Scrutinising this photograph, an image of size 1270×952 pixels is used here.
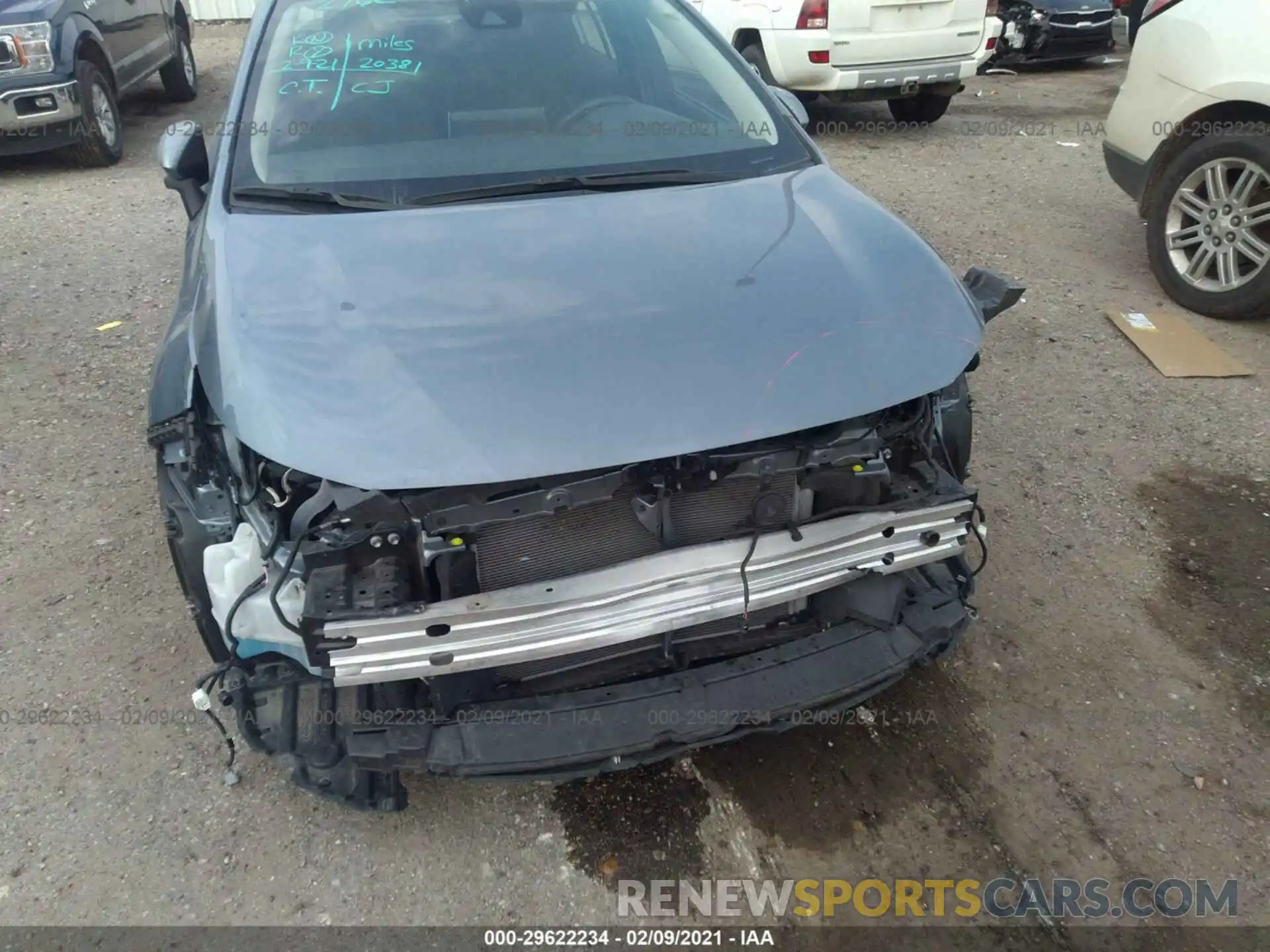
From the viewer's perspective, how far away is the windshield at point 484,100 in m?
2.56

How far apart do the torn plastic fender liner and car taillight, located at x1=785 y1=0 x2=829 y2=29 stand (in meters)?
5.14

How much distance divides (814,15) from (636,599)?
21.1 feet

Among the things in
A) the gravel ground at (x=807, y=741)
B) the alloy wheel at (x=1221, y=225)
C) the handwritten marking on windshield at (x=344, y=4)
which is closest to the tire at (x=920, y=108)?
the alloy wheel at (x=1221, y=225)

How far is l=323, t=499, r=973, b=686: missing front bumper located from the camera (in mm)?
1734

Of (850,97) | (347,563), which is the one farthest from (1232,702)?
(850,97)

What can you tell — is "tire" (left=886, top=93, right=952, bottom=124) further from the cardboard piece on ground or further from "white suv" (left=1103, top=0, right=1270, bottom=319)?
the cardboard piece on ground

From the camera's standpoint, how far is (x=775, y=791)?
7.48 ft

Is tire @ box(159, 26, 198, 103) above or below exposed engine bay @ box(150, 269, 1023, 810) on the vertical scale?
below

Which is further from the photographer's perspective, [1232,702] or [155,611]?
[155,611]

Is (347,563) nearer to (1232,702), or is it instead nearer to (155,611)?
(155,611)

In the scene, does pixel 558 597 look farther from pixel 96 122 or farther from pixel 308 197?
pixel 96 122

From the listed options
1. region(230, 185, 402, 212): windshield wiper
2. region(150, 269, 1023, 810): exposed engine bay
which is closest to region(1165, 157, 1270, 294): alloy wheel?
region(150, 269, 1023, 810): exposed engine bay

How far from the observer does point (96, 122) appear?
21.9ft

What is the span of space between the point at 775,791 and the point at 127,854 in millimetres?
1571
